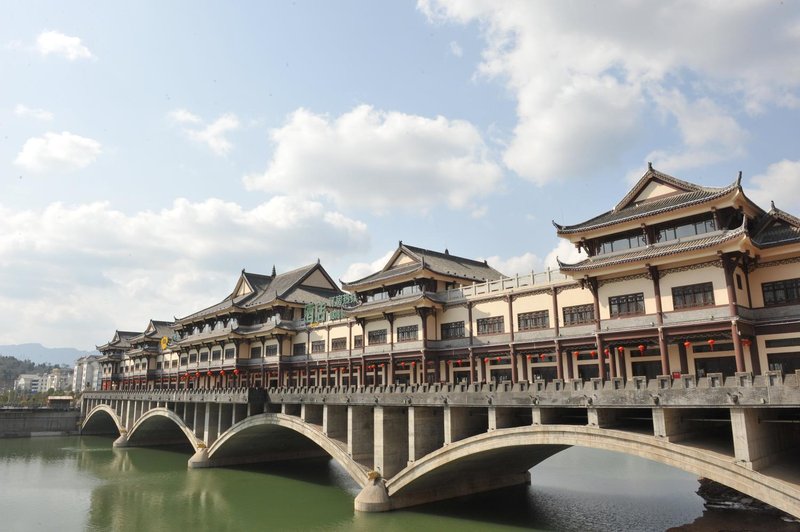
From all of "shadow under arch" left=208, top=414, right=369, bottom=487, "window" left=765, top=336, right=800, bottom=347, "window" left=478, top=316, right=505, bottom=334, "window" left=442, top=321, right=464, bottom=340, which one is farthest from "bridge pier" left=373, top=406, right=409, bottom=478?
"window" left=765, top=336, right=800, bottom=347

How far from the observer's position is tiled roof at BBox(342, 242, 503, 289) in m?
47.5

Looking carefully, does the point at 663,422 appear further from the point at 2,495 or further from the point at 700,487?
the point at 2,495

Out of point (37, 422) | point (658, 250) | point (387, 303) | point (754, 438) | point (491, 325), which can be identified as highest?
point (658, 250)

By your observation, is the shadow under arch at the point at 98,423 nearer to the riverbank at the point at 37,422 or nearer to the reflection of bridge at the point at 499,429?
the riverbank at the point at 37,422

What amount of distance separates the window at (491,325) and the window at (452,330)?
1.98 meters

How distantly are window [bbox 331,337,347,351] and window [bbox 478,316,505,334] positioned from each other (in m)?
16.8

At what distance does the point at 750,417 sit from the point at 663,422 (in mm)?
3395

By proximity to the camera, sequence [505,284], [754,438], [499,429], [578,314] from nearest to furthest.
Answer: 1. [754,438]
2. [499,429]
3. [578,314]
4. [505,284]

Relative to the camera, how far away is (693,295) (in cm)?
3058

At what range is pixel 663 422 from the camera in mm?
25094

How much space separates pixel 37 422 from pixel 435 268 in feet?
271

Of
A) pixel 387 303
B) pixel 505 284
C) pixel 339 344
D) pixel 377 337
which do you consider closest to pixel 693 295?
pixel 505 284

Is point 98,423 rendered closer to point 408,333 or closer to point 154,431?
point 154,431

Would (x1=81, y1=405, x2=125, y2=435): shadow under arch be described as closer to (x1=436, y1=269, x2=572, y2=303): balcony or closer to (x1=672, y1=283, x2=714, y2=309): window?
(x1=436, y1=269, x2=572, y2=303): balcony
